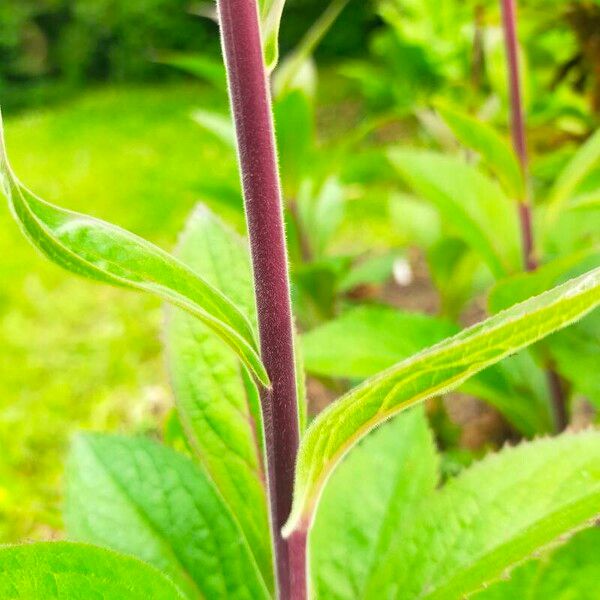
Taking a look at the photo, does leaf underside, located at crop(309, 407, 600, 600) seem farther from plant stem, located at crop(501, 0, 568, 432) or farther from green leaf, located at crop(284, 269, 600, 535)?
plant stem, located at crop(501, 0, 568, 432)

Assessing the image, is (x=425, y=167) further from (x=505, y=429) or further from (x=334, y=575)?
(x=334, y=575)

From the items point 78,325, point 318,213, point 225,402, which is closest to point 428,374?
point 225,402

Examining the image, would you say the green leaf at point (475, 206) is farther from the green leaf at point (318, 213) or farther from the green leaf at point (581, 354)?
the green leaf at point (318, 213)

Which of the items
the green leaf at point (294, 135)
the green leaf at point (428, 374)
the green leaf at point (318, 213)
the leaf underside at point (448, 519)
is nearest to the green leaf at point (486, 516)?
the leaf underside at point (448, 519)

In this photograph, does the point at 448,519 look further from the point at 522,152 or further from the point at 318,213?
the point at 318,213

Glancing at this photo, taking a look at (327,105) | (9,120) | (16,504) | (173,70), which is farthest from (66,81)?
(16,504)
